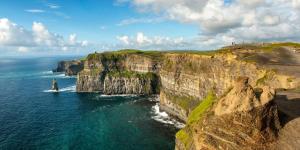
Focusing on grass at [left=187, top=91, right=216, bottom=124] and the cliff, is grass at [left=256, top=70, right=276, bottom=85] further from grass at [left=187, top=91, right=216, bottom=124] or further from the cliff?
grass at [left=187, top=91, right=216, bottom=124]

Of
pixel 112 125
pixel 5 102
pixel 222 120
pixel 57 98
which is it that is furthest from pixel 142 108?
pixel 222 120

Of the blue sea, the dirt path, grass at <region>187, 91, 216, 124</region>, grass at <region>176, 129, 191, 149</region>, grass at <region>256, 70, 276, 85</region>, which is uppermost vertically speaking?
grass at <region>256, 70, 276, 85</region>

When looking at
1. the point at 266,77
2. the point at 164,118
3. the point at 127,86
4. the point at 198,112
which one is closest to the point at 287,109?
the point at 266,77

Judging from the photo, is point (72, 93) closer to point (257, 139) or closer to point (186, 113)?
point (186, 113)

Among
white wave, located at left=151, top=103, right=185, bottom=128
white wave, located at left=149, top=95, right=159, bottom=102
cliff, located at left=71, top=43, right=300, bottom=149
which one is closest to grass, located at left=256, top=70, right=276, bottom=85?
cliff, located at left=71, top=43, right=300, bottom=149

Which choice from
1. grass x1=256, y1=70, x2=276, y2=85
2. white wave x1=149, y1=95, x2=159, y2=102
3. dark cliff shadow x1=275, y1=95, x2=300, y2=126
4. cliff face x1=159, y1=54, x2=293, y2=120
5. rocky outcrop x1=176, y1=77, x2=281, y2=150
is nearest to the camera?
rocky outcrop x1=176, y1=77, x2=281, y2=150

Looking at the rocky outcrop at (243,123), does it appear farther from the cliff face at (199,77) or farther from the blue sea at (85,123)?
the blue sea at (85,123)

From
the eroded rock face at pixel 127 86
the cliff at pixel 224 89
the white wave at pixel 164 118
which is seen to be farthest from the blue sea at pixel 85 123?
the cliff at pixel 224 89

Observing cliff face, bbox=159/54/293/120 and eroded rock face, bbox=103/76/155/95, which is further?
eroded rock face, bbox=103/76/155/95
